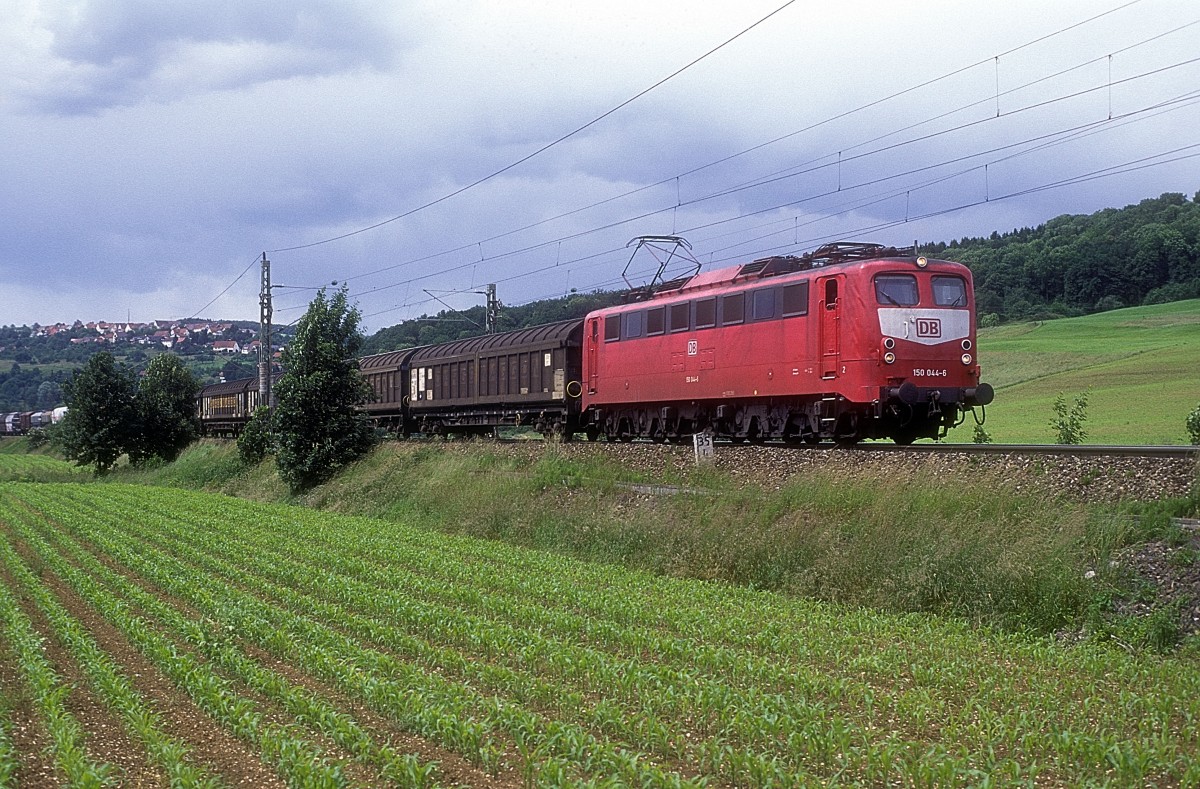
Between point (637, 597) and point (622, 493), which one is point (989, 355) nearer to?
point (622, 493)

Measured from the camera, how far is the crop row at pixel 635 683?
6.99m

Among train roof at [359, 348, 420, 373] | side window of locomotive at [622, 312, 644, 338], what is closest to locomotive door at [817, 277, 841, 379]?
side window of locomotive at [622, 312, 644, 338]

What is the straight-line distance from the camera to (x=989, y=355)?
197 ft

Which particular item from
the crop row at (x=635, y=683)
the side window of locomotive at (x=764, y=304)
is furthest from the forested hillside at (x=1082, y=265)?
the crop row at (x=635, y=683)

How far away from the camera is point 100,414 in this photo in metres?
57.2

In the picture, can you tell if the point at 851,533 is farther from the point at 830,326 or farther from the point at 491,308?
the point at 491,308

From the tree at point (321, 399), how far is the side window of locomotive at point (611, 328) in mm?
10863

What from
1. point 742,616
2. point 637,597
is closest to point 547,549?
point 637,597

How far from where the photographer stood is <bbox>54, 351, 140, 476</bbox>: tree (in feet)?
187

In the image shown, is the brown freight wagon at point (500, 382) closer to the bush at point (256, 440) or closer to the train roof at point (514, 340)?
the train roof at point (514, 340)

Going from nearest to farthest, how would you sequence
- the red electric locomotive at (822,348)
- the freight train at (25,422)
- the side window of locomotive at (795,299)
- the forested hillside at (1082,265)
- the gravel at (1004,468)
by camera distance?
the gravel at (1004,468), the red electric locomotive at (822,348), the side window of locomotive at (795,299), the forested hillside at (1082,265), the freight train at (25,422)

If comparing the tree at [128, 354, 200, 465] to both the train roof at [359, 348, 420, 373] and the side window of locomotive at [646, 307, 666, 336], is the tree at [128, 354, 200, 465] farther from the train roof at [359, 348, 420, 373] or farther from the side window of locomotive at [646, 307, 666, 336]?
the side window of locomotive at [646, 307, 666, 336]

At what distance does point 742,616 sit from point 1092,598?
3.59 meters

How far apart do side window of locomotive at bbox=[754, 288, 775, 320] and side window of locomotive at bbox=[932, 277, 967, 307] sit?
119 inches
